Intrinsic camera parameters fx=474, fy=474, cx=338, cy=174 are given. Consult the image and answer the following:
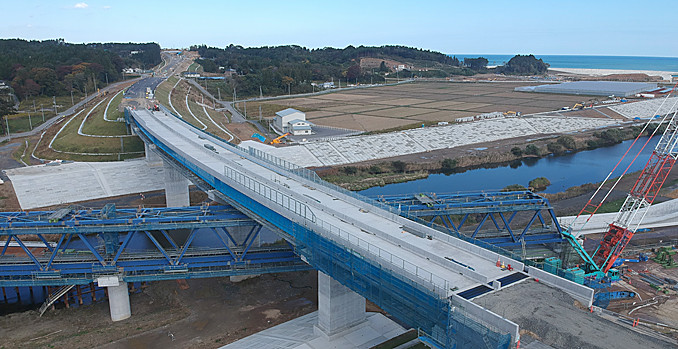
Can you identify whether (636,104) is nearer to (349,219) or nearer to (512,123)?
(512,123)

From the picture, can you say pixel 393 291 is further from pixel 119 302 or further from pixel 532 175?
pixel 532 175

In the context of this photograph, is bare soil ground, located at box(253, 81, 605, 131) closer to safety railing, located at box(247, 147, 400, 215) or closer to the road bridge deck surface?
safety railing, located at box(247, 147, 400, 215)

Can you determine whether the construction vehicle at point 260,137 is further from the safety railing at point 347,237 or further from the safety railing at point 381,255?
the safety railing at point 381,255

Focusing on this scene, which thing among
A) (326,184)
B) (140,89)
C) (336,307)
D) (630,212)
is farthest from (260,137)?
(630,212)

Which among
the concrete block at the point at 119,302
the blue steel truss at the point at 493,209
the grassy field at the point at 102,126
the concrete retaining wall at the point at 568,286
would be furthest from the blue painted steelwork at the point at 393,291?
the grassy field at the point at 102,126

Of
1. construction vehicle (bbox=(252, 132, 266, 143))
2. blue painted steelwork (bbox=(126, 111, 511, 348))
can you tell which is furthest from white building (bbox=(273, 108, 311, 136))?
blue painted steelwork (bbox=(126, 111, 511, 348))

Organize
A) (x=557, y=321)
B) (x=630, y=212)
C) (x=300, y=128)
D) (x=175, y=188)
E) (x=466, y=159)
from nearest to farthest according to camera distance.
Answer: (x=557, y=321)
(x=630, y=212)
(x=175, y=188)
(x=466, y=159)
(x=300, y=128)
